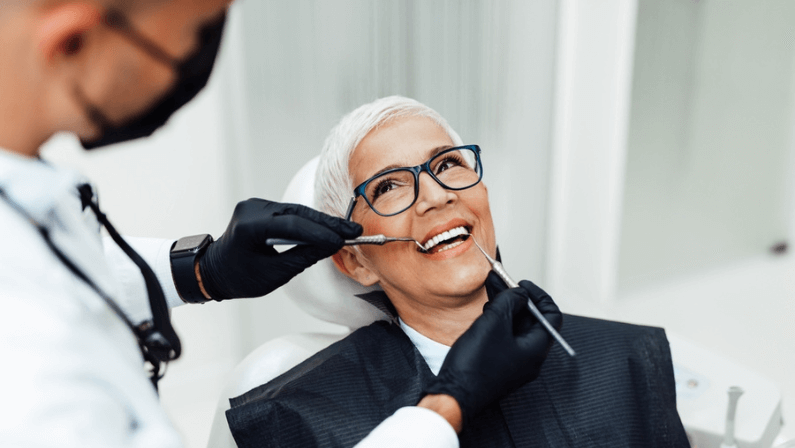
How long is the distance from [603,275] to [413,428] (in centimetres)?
186

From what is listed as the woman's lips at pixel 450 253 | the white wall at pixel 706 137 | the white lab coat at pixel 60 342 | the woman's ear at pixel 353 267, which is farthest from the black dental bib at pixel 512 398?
the white wall at pixel 706 137

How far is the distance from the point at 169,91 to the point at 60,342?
286mm

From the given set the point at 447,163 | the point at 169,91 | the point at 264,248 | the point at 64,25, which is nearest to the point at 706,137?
the point at 447,163

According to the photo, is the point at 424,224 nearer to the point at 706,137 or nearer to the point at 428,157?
the point at 428,157

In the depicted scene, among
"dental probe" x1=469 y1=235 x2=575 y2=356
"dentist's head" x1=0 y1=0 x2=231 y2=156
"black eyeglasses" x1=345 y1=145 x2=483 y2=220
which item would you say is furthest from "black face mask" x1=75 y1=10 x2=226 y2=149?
"dental probe" x1=469 y1=235 x2=575 y2=356

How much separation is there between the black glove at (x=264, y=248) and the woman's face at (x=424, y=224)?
0.16 m

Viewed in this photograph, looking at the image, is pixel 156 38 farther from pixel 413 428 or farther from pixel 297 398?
pixel 297 398

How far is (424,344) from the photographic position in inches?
53.0

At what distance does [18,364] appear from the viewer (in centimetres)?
59

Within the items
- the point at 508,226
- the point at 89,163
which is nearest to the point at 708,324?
the point at 508,226

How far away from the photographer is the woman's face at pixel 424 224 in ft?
4.04

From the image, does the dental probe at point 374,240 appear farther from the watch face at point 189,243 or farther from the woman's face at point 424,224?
the watch face at point 189,243

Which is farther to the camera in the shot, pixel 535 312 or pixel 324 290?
pixel 324 290

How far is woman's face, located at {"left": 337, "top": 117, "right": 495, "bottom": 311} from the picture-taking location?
1.23m
